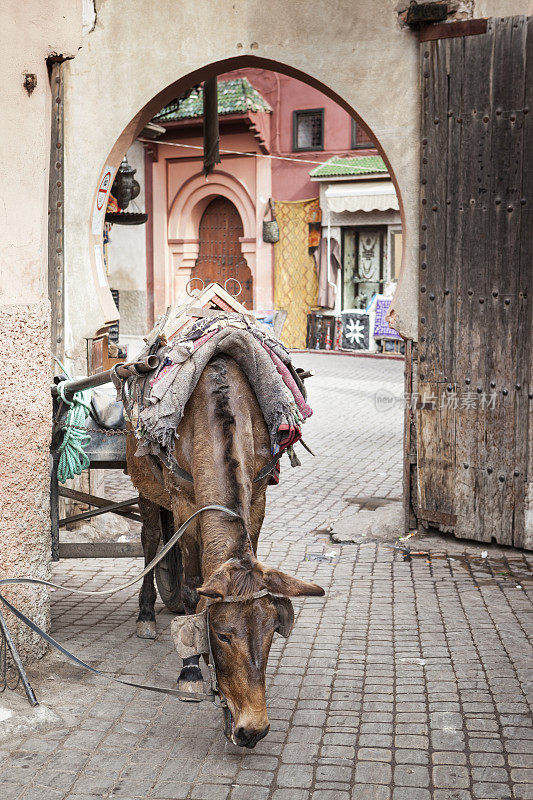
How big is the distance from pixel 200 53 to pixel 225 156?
16990mm

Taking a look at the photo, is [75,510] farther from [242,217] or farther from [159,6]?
[242,217]

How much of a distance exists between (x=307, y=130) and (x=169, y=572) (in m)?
19.9

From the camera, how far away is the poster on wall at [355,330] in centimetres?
2317

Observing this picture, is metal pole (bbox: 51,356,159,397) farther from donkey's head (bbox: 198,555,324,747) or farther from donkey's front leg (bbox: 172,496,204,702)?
donkey's head (bbox: 198,555,324,747)

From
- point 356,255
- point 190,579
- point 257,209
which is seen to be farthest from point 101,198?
point 257,209

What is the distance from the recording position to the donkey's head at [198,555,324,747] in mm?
3631

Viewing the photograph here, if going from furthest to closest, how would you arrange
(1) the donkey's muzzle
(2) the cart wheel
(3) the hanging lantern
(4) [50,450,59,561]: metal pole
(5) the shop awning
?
1. (5) the shop awning
2. (3) the hanging lantern
3. (2) the cart wheel
4. (4) [50,450,59,561]: metal pole
5. (1) the donkey's muzzle

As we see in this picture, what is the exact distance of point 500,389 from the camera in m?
7.31

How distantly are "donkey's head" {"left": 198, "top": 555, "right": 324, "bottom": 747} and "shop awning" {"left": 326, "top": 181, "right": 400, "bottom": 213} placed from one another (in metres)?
18.8

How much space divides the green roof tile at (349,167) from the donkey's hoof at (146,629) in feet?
58.8

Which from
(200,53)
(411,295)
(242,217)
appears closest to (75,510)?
(411,295)

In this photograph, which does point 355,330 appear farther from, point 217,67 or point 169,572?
point 169,572

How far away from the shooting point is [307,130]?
78.9 ft

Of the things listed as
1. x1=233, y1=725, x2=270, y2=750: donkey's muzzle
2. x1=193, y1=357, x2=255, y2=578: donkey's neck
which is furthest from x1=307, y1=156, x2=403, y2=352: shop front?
x1=233, y1=725, x2=270, y2=750: donkey's muzzle
